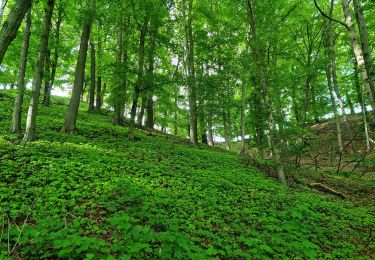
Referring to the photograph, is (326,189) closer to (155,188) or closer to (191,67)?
(155,188)

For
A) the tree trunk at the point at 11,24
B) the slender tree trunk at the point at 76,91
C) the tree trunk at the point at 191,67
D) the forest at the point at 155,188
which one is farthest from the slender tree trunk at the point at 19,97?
the tree trunk at the point at 191,67

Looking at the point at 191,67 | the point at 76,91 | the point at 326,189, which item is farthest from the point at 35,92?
the point at 326,189

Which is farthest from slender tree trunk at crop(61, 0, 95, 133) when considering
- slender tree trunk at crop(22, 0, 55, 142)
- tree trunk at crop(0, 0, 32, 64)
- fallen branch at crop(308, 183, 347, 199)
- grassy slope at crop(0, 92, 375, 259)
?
fallen branch at crop(308, 183, 347, 199)

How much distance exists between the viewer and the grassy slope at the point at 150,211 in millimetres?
3904

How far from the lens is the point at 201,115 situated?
1694 centimetres

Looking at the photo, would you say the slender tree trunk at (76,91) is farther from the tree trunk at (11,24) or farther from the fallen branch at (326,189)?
the fallen branch at (326,189)

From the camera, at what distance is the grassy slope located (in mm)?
3904

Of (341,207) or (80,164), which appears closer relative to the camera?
(80,164)

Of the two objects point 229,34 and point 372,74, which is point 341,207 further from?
point 229,34

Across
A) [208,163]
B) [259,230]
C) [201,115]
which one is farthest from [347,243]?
[201,115]

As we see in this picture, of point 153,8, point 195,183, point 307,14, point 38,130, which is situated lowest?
point 195,183

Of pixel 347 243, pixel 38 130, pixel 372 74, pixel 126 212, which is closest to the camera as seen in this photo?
pixel 126 212

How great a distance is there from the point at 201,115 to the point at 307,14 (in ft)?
31.4

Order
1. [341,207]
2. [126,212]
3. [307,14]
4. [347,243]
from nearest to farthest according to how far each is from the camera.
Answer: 1. [126,212]
2. [347,243]
3. [341,207]
4. [307,14]
